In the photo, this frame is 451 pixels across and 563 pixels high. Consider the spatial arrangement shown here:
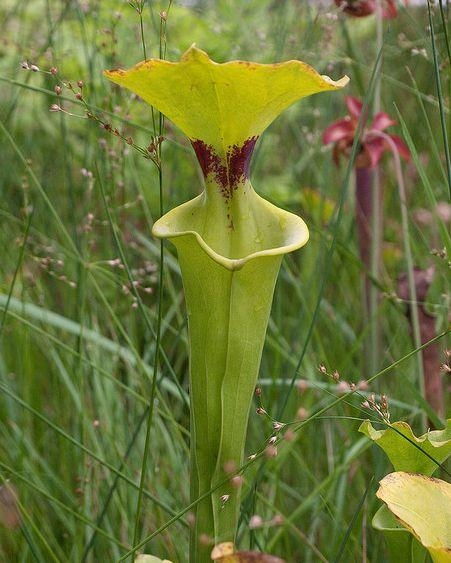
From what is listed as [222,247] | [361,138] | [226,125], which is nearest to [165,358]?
[222,247]

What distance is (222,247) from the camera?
2.74 ft

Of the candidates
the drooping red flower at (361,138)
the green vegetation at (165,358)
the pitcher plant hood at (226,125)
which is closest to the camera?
the pitcher plant hood at (226,125)

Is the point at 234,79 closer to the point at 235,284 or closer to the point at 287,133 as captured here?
the point at 235,284

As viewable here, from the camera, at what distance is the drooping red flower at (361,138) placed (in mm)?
1594

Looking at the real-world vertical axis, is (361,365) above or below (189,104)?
below

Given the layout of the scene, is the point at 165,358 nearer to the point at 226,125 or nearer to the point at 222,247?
the point at 222,247

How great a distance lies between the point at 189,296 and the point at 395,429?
0.24m

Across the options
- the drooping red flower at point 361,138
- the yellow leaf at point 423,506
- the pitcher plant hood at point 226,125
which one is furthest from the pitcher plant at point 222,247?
the drooping red flower at point 361,138

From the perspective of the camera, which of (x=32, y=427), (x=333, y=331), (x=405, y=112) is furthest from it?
(x=405, y=112)

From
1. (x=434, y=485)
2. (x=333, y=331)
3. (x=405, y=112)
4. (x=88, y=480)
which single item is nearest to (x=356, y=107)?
(x=333, y=331)

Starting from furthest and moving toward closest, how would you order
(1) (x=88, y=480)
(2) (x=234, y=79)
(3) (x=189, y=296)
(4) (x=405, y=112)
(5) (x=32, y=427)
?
(4) (x=405, y=112), (5) (x=32, y=427), (1) (x=88, y=480), (3) (x=189, y=296), (2) (x=234, y=79)

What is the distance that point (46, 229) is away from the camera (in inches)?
86.1

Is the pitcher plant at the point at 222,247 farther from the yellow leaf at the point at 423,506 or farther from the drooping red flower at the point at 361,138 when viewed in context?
the drooping red flower at the point at 361,138

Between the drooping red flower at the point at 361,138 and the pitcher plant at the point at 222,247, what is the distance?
801 millimetres
